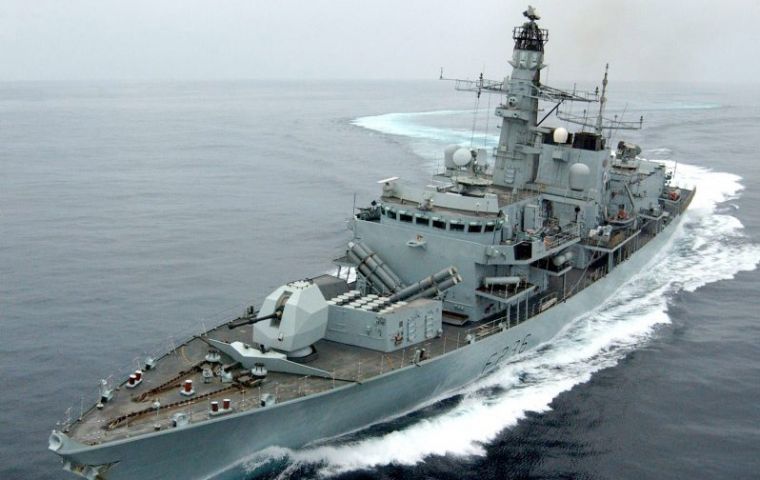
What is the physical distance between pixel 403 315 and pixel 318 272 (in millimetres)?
12369

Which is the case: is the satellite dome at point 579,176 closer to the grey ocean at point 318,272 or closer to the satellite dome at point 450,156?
the satellite dome at point 450,156

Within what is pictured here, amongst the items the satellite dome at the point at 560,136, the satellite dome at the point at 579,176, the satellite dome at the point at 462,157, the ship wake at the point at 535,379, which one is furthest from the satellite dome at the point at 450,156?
the ship wake at the point at 535,379

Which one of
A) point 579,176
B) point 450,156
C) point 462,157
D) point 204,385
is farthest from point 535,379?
point 204,385

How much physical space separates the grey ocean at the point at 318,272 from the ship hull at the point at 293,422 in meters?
0.43

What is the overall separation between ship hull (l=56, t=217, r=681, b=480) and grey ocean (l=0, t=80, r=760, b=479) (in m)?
0.43

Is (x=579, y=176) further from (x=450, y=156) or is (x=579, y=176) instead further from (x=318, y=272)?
(x=318, y=272)

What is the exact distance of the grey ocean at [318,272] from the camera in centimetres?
1808

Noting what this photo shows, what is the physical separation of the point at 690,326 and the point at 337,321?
15.2 metres

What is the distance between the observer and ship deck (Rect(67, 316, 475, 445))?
14.8 m

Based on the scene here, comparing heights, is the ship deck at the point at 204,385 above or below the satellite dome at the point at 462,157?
below

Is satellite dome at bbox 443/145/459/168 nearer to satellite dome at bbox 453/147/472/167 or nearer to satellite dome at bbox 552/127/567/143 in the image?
satellite dome at bbox 453/147/472/167

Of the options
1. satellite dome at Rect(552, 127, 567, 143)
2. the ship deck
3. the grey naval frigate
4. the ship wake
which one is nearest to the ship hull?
the grey naval frigate

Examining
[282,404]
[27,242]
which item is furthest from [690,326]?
[27,242]

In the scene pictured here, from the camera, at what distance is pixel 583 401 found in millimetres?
21359
